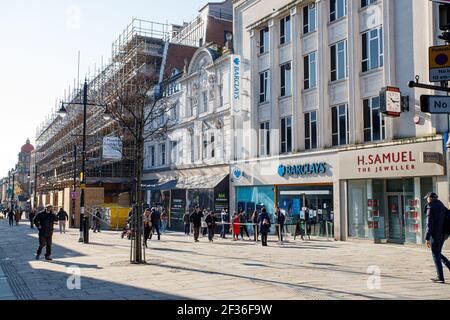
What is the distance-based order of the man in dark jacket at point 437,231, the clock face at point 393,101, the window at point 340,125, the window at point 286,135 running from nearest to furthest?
the man in dark jacket at point 437,231, the clock face at point 393,101, the window at point 340,125, the window at point 286,135

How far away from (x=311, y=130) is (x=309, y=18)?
6.22 metres

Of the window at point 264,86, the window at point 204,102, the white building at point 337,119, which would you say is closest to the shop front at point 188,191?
the white building at point 337,119

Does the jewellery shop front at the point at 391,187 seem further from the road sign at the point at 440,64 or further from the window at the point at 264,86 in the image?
the road sign at the point at 440,64

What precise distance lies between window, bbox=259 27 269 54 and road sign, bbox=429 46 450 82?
22.7m

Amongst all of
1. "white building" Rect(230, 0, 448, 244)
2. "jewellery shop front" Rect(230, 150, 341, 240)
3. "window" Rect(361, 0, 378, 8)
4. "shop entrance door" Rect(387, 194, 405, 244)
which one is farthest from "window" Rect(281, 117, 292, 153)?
"shop entrance door" Rect(387, 194, 405, 244)

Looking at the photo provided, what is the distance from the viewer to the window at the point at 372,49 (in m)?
22.6

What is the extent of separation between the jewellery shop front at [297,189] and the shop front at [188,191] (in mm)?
1338

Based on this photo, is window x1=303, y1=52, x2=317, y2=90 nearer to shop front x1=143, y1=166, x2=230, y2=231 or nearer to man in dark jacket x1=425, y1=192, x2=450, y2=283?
shop front x1=143, y1=166, x2=230, y2=231

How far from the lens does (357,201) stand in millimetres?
23719

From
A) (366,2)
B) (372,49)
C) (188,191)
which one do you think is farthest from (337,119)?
(188,191)

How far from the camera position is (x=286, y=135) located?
2888 centimetres

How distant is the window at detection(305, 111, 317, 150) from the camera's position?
87.6ft

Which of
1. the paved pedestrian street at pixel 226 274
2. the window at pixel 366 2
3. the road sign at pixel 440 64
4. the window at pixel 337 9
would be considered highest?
the window at pixel 337 9
